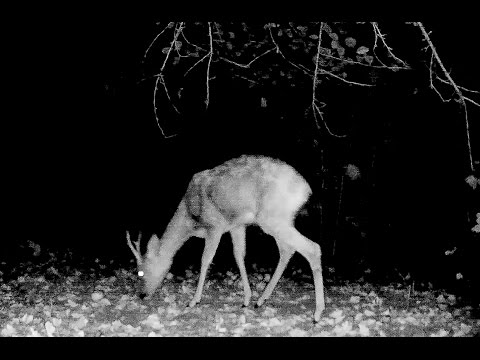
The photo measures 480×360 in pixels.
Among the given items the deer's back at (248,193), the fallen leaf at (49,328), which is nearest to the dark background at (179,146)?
the deer's back at (248,193)

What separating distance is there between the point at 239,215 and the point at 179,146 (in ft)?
22.1

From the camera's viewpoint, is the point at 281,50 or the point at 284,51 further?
the point at 284,51

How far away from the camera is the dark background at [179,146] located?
30.7 ft

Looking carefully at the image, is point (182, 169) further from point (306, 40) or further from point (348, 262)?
point (306, 40)

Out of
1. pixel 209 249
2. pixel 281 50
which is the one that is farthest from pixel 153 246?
pixel 281 50

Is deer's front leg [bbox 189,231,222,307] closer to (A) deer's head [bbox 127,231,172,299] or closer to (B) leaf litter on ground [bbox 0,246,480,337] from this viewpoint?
(B) leaf litter on ground [bbox 0,246,480,337]

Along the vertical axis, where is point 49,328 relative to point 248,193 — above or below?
below

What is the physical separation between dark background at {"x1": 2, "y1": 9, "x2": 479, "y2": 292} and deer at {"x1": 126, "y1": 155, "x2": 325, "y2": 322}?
3057 mm

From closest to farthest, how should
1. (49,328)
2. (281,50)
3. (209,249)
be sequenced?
(49,328) < (209,249) < (281,50)

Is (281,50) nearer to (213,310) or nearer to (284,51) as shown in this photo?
(284,51)

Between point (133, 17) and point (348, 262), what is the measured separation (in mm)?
6438

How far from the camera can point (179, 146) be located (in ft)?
41.1

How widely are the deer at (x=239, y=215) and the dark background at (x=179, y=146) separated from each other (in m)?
3.06

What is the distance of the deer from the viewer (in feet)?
19.2
